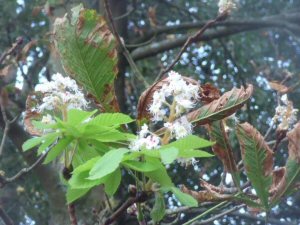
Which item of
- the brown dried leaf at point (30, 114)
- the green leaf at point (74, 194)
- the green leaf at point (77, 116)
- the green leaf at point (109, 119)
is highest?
the green leaf at point (77, 116)

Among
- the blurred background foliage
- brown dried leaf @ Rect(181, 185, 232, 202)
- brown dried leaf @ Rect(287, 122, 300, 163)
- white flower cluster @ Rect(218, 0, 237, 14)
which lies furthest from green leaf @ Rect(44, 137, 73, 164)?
the blurred background foliage

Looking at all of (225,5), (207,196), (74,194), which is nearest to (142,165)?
(74,194)

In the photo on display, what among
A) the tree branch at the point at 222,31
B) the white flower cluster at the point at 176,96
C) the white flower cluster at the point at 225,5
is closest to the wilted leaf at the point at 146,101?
the white flower cluster at the point at 176,96

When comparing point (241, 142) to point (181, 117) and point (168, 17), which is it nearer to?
point (181, 117)

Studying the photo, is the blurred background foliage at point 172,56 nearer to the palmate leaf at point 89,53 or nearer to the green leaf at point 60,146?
the palmate leaf at point 89,53

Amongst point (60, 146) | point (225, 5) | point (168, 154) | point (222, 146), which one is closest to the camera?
point (168, 154)

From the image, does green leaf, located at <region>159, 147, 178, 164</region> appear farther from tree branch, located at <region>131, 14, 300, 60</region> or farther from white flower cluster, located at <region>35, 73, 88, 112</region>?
tree branch, located at <region>131, 14, 300, 60</region>

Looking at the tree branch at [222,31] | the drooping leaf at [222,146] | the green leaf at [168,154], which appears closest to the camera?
the green leaf at [168,154]

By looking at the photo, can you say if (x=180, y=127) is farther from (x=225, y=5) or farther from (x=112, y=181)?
(x=225, y=5)
